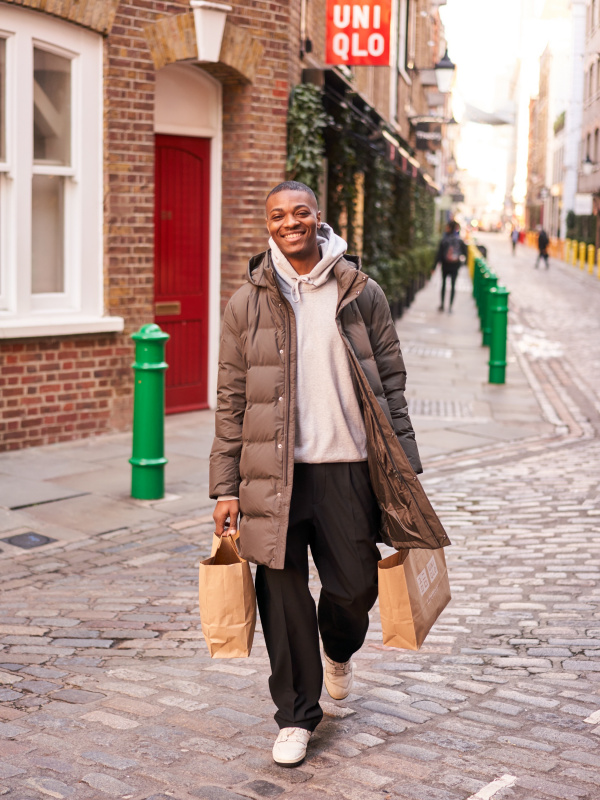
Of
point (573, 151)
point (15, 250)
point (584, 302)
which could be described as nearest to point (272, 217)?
point (15, 250)

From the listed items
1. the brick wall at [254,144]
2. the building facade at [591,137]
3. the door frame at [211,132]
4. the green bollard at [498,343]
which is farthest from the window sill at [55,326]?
the building facade at [591,137]

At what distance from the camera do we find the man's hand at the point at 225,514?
3482 millimetres

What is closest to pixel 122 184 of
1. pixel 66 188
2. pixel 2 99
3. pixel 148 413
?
pixel 66 188

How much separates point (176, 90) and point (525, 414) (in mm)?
4608

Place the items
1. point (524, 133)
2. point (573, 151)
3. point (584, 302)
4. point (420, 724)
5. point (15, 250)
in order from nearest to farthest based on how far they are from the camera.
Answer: point (420, 724) → point (15, 250) → point (584, 302) → point (573, 151) → point (524, 133)

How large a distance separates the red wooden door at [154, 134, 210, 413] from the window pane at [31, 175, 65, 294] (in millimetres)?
1173

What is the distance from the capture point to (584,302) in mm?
26281

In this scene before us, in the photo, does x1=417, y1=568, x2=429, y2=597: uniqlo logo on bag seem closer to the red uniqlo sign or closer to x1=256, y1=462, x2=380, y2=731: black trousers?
x1=256, y1=462, x2=380, y2=731: black trousers

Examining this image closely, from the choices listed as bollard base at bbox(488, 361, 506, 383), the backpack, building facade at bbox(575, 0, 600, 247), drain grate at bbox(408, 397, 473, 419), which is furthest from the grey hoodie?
building facade at bbox(575, 0, 600, 247)

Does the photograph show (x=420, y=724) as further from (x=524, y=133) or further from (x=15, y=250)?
(x=524, y=133)

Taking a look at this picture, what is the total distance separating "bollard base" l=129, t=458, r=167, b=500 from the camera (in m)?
7.01

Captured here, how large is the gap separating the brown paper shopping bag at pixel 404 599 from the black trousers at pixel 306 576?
8cm

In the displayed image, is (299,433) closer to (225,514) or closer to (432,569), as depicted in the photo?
(225,514)

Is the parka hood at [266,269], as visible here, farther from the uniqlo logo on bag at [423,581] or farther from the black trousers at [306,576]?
the uniqlo logo on bag at [423,581]
